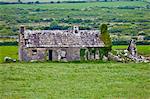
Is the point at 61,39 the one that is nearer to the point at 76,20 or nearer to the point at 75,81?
the point at 75,81

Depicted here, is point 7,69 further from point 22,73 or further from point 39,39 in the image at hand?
point 39,39

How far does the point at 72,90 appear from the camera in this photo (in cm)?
3981

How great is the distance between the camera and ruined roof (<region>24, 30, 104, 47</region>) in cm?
6844

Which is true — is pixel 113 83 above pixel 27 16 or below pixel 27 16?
above

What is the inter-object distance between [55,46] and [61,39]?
1.44 metres

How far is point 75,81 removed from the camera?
1762 inches

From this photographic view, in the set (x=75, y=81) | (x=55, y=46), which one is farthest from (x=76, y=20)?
(x=75, y=81)

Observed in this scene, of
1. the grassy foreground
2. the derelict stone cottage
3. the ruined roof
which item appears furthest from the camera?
the ruined roof

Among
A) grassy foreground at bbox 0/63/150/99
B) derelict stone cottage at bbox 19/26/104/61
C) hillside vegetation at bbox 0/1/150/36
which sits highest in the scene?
grassy foreground at bbox 0/63/150/99

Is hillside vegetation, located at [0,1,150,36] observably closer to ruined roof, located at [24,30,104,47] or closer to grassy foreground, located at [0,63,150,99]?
ruined roof, located at [24,30,104,47]

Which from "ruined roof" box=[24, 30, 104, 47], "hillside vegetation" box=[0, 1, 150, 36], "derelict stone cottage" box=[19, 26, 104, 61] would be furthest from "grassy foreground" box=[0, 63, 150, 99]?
"hillside vegetation" box=[0, 1, 150, 36]

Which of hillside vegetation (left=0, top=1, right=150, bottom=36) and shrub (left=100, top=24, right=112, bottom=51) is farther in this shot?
hillside vegetation (left=0, top=1, right=150, bottom=36)

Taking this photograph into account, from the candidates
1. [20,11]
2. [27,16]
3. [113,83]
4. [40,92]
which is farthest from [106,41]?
[20,11]

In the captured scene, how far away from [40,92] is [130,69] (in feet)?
56.8
